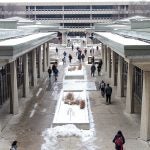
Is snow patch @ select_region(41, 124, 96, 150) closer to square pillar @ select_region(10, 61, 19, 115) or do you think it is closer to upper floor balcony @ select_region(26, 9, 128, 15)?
square pillar @ select_region(10, 61, 19, 115)

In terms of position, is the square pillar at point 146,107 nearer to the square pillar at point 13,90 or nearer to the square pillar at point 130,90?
the square pillar at point 130,90

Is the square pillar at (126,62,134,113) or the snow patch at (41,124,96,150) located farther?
the square pillar at (126,62,134,113)

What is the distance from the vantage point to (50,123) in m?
19.1

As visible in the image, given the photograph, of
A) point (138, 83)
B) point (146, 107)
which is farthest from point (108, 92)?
point (146, 107)

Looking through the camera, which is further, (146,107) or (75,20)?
(75,20)

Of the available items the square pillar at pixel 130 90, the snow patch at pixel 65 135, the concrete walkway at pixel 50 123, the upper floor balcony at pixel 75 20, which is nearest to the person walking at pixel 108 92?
the concrete walkway at pixel 50 123

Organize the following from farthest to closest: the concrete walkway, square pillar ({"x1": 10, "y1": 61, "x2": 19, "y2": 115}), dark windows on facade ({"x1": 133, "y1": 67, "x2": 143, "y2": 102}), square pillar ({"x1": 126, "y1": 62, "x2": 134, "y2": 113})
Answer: dark windows on facade ({"x1": 133, "y1": 67, "x2": 143, "y2": 102}), square pillar ({"x1": 126, "y1": 62, "x2": 134, "y2": 113}), square pillar ({"x1": 10, "y1": 61, "x2": 19, "y2": 115}), the concrete walkway

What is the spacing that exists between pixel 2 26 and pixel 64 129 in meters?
18.3

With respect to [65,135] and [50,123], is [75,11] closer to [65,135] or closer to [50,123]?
[50,123]

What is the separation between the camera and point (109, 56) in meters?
33.9

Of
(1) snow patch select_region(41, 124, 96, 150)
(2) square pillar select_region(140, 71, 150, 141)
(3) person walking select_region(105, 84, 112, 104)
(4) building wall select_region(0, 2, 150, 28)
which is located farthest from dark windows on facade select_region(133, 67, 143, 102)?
(4) building wall select_region(0, 2, 150, 28)

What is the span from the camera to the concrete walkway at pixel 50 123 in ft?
52.3

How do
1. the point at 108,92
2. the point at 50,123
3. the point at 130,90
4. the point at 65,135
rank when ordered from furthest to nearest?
1. the point at 108,92
2. the point at 130,90
3. the point at 50,123
4. the point at 65,135

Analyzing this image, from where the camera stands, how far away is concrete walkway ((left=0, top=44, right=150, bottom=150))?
1595 cm
